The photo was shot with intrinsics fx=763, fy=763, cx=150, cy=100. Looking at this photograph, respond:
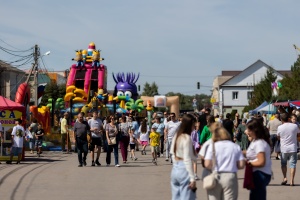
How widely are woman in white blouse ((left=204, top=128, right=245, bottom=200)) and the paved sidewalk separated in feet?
15.9

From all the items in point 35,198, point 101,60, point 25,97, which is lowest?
point 35,198

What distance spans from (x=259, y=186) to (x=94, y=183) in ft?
24.4

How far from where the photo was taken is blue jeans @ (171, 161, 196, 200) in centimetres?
970

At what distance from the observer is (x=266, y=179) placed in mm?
9992

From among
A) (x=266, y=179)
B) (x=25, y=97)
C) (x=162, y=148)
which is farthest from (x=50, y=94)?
(x=266, y=179)

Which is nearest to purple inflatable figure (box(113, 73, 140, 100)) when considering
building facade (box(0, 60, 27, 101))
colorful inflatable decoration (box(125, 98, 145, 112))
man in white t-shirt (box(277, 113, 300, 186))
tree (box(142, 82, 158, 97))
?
colorful inflatable decoration (box(125, 98, 145, 112))

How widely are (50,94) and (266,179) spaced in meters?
83.8

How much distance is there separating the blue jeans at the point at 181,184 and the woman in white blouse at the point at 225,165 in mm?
484

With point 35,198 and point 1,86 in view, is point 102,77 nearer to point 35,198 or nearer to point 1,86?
point 1,86

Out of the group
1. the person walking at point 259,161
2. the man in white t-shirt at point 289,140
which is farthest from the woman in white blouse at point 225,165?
the man in white t-shirt at point 289,140

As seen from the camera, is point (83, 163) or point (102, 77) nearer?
point (83, 163)

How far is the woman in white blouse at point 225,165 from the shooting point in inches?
363

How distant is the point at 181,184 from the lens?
9766mm

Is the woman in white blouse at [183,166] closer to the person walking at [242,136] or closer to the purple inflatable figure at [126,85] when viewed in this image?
the person walking at [242,136]
